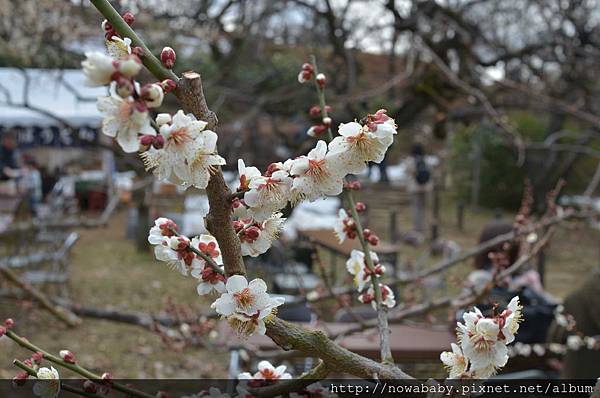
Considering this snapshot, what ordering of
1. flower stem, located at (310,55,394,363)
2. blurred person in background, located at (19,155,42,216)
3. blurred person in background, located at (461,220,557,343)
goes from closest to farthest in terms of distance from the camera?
flower stem, located at (310,55,394,363), blurred person in background, located at (461,220,557,343), blurred person in background, located at (19,155,42,216)

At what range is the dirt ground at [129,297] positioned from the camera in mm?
4488

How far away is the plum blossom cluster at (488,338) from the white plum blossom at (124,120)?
454 millimetres

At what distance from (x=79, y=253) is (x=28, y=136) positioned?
5034 mm

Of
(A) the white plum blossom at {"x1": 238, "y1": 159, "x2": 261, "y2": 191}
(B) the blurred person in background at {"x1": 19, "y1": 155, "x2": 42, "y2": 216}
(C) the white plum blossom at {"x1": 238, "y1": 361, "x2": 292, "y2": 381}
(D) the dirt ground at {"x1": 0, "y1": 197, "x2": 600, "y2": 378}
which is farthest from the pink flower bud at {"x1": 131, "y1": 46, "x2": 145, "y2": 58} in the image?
(B) the blurred person in background at {"x1": 19, "y1": 155, "x2": 42, "y2": 216}

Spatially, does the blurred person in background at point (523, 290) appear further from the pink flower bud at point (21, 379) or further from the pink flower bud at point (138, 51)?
the pink flower bud at point (138, 51)

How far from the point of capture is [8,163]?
10344 mm

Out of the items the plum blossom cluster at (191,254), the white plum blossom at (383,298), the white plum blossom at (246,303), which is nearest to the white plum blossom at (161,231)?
the plum blossom cluster at (191,254)

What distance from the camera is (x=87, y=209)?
1166 centimetres

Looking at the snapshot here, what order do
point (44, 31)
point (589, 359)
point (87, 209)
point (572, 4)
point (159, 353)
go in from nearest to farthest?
point (589, 359) < point (159, 353) < point (44, 31) < point (572, 4) < point (87, 209)

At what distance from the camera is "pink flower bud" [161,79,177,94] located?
63cm

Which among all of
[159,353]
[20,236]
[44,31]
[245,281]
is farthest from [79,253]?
[245,281]

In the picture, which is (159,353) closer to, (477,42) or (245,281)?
(477,42)

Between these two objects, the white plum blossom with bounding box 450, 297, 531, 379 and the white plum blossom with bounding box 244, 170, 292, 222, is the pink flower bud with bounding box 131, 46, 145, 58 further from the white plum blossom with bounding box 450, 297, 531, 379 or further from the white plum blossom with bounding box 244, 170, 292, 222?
Result: the white plum blossom with bounding box 450, 297, 531, 379

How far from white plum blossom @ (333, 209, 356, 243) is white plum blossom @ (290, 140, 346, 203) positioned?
48 cm
